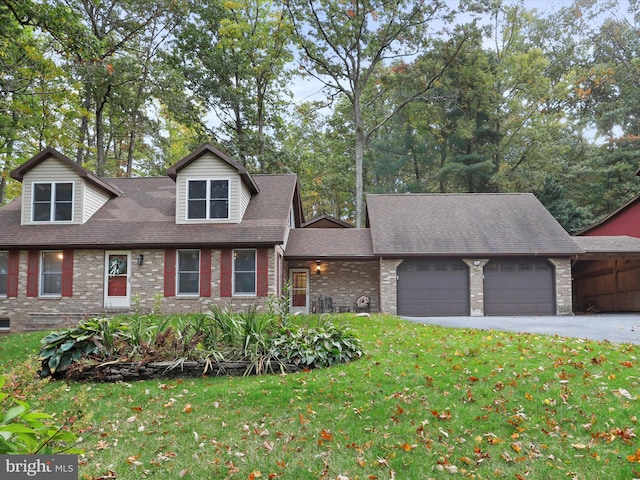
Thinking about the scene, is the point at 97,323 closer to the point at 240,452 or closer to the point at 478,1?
the point at 240,452

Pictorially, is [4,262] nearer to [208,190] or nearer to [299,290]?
[208,190]

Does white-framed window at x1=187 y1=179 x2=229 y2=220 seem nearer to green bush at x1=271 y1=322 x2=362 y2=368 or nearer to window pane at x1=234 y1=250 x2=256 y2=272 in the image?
window pane at x1=234 y1=250 x2=256 y2=272

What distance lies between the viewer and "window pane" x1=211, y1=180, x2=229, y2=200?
52.0ft

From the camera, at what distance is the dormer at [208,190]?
15680 mm

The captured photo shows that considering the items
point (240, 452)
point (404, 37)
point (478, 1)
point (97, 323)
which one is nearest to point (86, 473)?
point (240, 452)

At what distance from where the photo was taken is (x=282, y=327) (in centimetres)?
768

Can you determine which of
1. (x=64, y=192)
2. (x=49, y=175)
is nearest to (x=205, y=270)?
(x=64, y=192)

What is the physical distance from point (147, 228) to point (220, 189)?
9.37ft

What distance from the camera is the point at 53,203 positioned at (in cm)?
1577

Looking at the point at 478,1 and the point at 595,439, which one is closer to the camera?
the point at 595,439

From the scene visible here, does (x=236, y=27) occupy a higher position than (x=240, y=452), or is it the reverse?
(x=236, y=27)

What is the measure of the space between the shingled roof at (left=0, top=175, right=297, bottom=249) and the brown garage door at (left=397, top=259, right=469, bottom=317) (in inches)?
195

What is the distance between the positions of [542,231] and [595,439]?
561 inches

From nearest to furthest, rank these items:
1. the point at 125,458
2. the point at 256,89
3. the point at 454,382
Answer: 1. the point at 125,458
2. the point at 454,382
3. the point at 256,89
